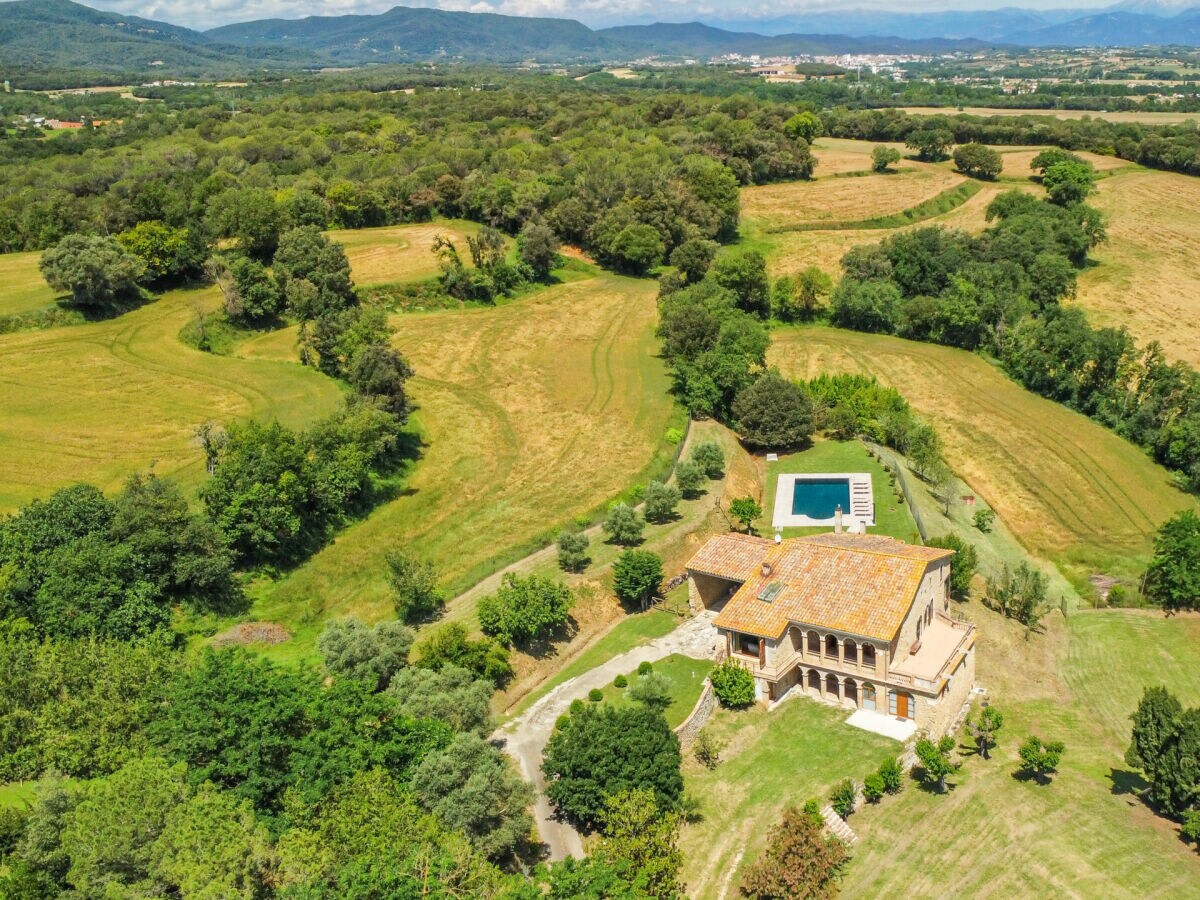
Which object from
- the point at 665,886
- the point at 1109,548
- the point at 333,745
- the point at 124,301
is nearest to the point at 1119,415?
the point at 1109,548

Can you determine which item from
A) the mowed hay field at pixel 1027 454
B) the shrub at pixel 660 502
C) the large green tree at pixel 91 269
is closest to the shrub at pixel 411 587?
the shrub at pixel 660 502

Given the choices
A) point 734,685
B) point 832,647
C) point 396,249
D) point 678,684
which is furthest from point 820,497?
point 396,249

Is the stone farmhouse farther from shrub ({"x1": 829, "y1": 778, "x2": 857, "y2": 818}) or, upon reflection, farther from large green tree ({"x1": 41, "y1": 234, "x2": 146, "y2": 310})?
large green tree ({"x1": 41, "y1": 234, "x2": 146, "y2": 310})

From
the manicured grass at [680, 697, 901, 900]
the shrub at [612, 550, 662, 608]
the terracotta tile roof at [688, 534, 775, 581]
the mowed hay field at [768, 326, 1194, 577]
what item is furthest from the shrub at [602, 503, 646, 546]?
the mowed hay field at [768, 326, 1194, 577]

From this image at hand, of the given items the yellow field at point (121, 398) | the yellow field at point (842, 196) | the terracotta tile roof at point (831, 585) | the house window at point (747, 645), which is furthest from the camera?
the yellow field at point (842, 196)

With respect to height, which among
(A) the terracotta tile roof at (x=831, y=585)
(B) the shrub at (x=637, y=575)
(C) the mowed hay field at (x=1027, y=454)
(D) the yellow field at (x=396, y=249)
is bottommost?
(C) the mowed hay field at (x=1027, y=454)

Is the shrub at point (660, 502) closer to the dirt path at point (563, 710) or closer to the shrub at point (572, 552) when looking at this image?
the shrub at point (572, 552)

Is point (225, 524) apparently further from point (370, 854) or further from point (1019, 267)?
point (1019, 267)
